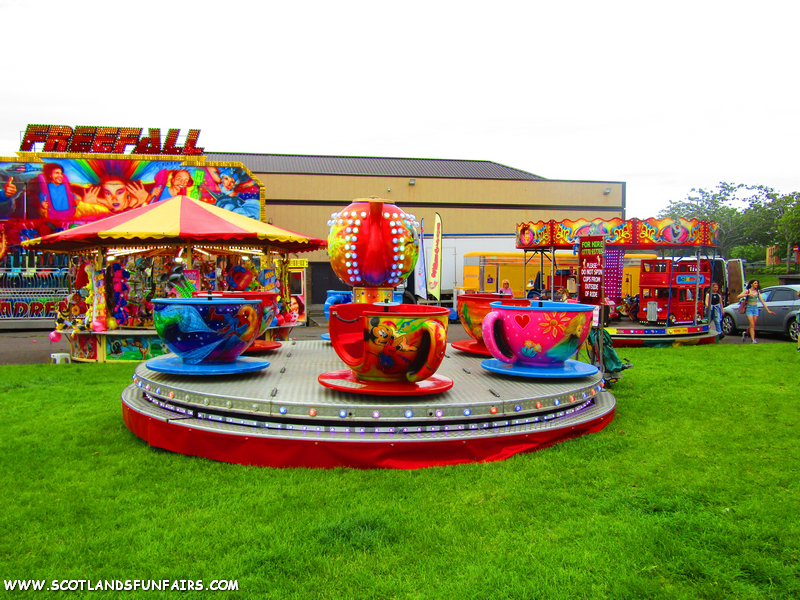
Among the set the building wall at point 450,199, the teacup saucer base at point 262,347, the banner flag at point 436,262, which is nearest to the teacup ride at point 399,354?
the teacup saucer base at point 262,347

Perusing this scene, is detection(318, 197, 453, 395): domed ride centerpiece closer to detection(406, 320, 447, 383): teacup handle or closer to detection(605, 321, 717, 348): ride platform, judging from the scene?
detection(406, 320, 447, 383): teacup handle

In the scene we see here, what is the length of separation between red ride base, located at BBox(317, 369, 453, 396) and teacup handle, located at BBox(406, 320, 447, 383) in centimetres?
13

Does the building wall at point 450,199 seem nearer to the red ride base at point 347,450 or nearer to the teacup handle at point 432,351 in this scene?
the teacup handle at point 432,351

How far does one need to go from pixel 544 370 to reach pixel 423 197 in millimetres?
27188

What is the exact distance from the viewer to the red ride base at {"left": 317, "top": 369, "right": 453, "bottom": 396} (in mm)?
5191

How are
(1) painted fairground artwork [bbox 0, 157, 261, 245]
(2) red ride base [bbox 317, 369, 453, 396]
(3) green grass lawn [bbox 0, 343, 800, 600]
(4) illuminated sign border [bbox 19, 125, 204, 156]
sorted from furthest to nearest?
1. (4) illuminated sign border [bbox 19, 125, 204, 156]
2. (1) painted fairground artwork [bbox 0, 157, 261, 245]
3. (2) red ride base [bbox 317, 369, 453, 396]
4. (3) green grass lawn [bbox 0, 343, 800, 600]

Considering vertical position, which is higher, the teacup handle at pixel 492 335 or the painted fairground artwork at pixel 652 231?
the painted fairground artwork at pixel 652 231

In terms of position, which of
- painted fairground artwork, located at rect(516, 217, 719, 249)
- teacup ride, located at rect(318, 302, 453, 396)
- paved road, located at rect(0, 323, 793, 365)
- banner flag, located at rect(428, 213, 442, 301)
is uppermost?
painted fairground artwork, located at rect(516, 217, 719, 249)

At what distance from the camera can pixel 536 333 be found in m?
6.32

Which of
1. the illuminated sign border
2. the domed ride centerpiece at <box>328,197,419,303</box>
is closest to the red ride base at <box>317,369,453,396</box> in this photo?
the domed ride centerpiece at <box>328,197,419,303</box>

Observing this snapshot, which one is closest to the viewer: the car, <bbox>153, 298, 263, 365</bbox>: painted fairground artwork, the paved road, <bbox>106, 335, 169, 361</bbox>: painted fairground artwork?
<bbox>153, 298, 263, 365</bbox>: painted fairground artwork

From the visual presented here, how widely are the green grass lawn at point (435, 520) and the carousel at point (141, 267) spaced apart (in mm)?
5956

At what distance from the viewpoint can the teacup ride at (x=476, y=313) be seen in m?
8.23

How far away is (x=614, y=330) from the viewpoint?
14.1 meters
